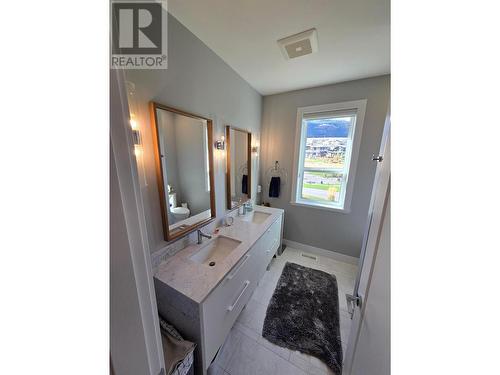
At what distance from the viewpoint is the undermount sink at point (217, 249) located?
1491mm

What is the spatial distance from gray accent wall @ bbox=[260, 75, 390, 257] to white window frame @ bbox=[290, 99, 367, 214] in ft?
0.18

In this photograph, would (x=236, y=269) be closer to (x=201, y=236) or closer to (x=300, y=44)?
(x=201, y=236)

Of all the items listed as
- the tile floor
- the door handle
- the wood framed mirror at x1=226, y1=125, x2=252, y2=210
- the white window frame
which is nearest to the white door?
the door handle

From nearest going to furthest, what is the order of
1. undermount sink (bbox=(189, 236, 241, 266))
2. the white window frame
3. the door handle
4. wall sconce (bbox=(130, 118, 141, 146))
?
the door handle → wall sconce (bbox=(130, 118, 141, 146)) → undermount sink (bbox=(189, 236, 241, 266)) → the white window frame

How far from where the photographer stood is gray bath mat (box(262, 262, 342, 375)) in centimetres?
136

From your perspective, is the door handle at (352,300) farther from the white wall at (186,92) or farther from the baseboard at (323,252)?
the baseboard at (323,252)

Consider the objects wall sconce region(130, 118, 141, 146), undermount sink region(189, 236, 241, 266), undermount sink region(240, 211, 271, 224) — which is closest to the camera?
wall sconce region(130, 118, 141, 146)

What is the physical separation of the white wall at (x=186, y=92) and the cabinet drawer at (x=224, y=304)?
1.85ft

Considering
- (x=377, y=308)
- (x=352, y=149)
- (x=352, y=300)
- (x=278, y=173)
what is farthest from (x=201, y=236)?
(x=352, y=149)

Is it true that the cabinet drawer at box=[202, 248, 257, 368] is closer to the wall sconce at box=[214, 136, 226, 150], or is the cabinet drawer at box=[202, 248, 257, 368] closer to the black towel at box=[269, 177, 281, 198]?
the wall sconce at box=[214, 136, 226, 150]

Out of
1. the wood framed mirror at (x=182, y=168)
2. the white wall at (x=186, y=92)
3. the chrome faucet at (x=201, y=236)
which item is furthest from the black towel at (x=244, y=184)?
the chrome faucet at (x=201, y=236)

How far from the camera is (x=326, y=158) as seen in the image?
2.47 m
